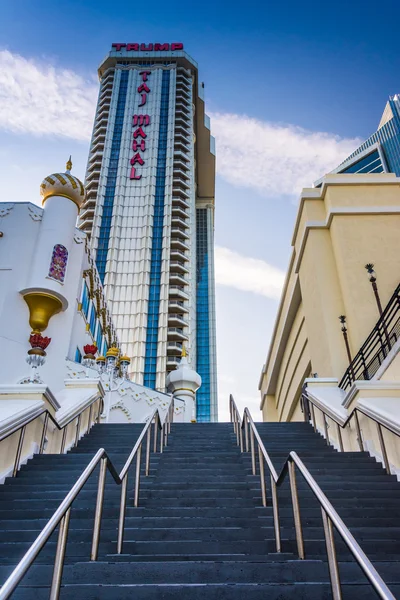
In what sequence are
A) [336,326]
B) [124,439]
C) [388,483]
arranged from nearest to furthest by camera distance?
[388,483], [124,439], [336,326]

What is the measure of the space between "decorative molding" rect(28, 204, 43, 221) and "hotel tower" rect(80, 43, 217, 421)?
1333 inches

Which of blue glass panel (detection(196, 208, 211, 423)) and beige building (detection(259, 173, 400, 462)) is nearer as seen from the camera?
beige building (detection(259, 173, 400, 462))

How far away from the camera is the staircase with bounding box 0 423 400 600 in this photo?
130 inches

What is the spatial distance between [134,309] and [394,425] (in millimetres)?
51213

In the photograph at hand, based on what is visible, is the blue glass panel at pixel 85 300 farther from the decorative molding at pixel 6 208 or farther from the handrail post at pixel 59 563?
the handrail post at pixel 59 563

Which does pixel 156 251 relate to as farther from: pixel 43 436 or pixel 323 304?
pixel 43 436

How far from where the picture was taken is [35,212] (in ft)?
65.7

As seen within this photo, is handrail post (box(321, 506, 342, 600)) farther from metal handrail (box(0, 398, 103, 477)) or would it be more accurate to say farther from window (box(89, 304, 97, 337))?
window (box(89, 304, 97, 337))

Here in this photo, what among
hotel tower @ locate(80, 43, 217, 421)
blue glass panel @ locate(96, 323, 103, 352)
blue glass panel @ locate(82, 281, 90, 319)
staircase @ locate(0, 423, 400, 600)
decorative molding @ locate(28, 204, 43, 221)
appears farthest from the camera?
hotel tower @ locate(80, 43, 217, 421)

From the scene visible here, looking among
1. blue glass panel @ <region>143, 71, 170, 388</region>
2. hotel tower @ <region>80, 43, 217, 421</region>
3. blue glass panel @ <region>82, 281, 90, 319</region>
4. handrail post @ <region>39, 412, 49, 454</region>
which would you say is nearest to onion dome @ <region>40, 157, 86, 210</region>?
blue glass panel @ <region>82, 281, 90, 319</region>

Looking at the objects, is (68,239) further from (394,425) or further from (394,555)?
(394,555)

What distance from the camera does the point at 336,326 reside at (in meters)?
15.3

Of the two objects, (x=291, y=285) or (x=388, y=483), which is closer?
(x=388, y=483)

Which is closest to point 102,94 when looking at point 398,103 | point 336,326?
point 398,103
